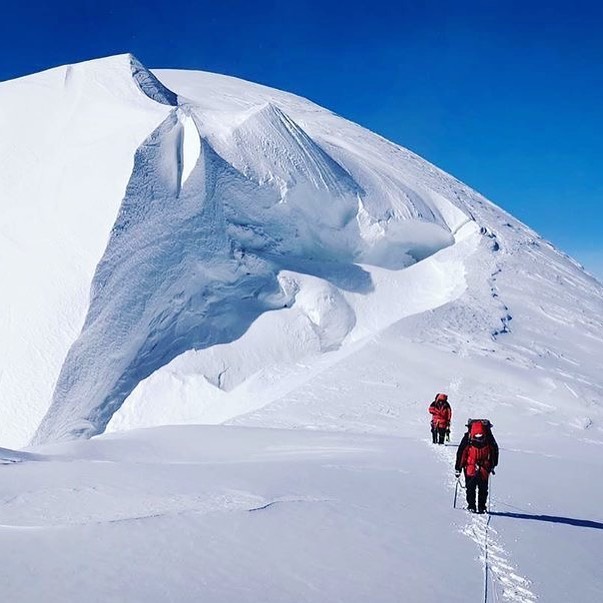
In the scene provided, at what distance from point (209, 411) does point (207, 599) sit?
12205 mm

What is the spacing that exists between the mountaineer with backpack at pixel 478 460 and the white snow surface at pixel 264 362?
384 mm

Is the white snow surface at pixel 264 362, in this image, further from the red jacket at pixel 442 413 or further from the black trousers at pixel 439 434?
the red jacket at pixel 442 413

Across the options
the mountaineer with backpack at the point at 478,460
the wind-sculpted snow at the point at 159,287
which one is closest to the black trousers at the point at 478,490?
the mountaineer with backpack at the point at 478,460

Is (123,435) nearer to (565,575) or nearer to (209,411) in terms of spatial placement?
(209,411)

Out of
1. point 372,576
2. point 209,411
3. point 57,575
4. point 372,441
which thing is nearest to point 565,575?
point 372,576

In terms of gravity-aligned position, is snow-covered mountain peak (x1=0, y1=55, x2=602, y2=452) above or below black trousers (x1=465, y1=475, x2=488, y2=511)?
above

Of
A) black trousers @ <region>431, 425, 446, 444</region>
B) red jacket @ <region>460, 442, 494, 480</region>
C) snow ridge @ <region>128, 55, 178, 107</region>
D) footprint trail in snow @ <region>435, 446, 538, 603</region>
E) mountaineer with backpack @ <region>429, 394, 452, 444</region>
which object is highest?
snow ridge @ <region>128, 55, 178, 107</region>

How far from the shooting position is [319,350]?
18125mm

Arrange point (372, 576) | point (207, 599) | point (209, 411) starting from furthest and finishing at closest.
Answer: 1. point (209, 411)
2. point (372, 576)
3. point (207, 599)

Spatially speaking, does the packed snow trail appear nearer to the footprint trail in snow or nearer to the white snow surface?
the white snow surface

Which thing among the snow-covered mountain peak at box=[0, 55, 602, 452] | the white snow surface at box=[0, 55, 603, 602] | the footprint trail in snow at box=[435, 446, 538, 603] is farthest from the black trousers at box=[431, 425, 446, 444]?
the snow-covered mountain peak at box=[0, 55, 602, 452]

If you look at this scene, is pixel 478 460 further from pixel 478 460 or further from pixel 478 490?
pixel 478 490

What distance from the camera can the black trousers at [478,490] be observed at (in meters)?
6.46

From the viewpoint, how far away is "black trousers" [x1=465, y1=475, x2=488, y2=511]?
646 centimetres
